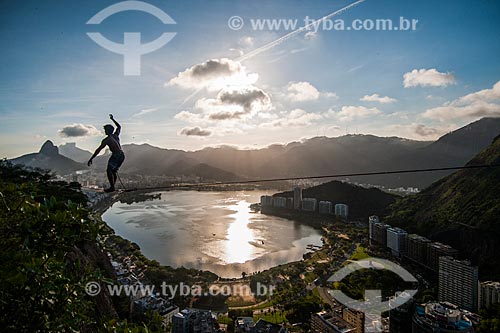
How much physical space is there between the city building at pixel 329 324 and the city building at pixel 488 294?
9.11ft

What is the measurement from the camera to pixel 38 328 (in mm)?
613

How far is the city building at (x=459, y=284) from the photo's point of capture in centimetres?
546

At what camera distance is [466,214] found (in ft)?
29.8

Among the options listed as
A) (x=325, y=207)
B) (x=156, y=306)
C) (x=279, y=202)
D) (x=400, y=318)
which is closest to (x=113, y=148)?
(x=156, y=306)

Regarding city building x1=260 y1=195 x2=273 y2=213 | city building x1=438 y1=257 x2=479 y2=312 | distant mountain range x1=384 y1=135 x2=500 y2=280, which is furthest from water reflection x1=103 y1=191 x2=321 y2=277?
city building x1=438 y1=257 x2=479 y2=312

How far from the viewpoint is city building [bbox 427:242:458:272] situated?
7.46m

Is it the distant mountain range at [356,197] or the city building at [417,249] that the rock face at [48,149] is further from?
the city building at [417,249]

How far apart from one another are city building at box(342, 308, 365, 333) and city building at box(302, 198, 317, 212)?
12.6m

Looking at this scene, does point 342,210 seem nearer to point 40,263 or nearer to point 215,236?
point 215,236

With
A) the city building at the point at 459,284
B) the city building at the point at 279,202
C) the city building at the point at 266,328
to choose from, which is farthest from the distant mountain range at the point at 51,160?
the city building at the point at 459,284

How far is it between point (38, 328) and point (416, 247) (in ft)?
30.9

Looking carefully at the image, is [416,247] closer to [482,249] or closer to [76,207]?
[482,249]

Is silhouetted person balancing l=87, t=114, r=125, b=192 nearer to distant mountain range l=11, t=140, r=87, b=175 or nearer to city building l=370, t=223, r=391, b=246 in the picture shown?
city building l=370, t=223, r=391, b=246

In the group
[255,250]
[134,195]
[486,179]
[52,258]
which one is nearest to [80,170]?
[134,195]
